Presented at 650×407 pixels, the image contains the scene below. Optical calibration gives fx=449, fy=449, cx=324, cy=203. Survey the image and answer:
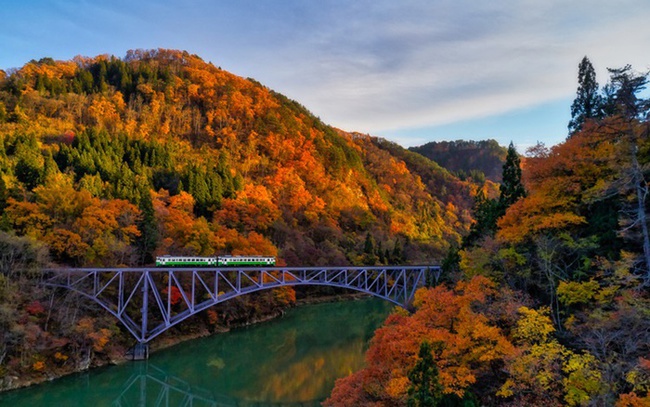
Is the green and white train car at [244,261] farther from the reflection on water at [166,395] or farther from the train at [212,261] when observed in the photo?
the reflection on water at [166,395]

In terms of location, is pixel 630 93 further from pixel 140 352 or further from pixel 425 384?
pixel 140 352

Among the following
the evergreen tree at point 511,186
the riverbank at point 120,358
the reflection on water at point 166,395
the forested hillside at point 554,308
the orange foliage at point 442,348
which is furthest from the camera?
the evergreen tree at point 511,186

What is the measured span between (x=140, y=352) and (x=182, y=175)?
24.8 meters

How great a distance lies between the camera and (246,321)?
119ft

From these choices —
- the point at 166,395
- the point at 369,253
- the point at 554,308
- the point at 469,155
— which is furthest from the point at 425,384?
the point at 469,155

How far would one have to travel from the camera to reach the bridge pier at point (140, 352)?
82.8ft

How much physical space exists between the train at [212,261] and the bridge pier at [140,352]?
4.59m

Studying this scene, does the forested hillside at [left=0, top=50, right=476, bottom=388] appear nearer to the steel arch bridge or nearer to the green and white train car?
the steel arch bridge

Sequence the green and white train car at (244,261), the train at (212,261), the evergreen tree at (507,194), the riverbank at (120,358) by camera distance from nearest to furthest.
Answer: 1. the riverbank at (120,358)
2. the evergreen tree at (507,194)
3. the train at (212,261)
4. the green and white train car at (244,261)

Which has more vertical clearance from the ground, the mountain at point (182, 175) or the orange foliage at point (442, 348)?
the mountain at point (182, 175)

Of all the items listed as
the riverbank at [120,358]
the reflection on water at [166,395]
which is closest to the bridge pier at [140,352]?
the riverbank at [120,358]

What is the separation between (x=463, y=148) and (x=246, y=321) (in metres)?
131

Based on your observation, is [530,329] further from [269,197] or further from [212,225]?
[269,197]

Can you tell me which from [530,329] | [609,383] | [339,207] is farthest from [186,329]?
[339,207]
